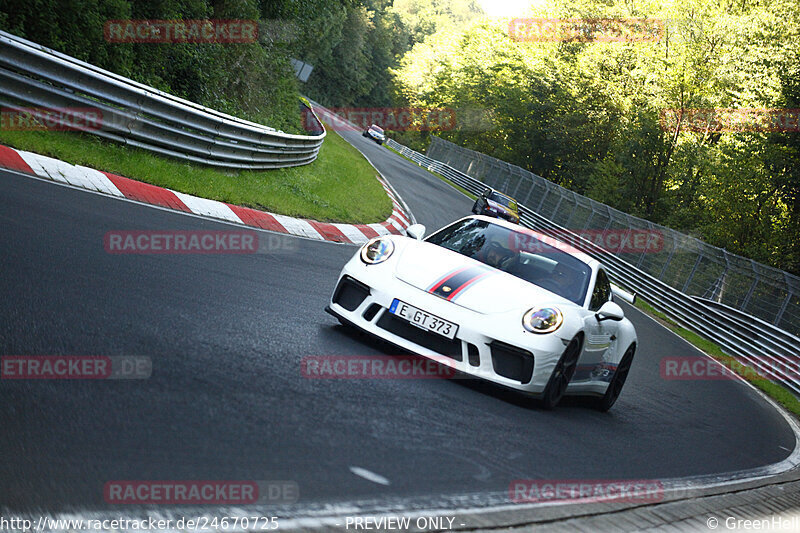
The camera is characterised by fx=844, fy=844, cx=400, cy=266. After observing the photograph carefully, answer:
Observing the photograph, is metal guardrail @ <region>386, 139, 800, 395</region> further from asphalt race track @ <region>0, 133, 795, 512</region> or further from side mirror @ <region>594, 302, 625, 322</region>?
side mirror @ <region>594, 302, 625, 322</region>

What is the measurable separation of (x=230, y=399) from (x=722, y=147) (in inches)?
1279

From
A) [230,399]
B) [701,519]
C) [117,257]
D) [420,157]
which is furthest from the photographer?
[420,157]

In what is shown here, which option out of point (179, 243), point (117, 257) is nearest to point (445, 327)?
point (117, 257)

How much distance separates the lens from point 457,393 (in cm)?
574

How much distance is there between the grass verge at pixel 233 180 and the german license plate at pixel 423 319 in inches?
221

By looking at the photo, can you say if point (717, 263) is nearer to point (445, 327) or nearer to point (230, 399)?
point (445, 327)

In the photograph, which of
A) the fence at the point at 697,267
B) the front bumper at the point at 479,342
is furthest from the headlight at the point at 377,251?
the fence at the point at 697,267

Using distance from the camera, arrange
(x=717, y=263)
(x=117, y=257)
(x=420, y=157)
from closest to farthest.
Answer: (x=117, y=257) → (x=717, y=263) → (x=420, y=157)

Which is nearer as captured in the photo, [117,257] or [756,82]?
[117,257]

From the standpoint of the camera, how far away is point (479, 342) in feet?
19.1

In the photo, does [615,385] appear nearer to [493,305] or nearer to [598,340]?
[598,340]

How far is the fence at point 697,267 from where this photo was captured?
1881 cm

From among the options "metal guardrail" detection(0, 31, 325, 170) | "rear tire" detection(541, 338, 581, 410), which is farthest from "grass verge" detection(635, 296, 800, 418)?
"metal guardrail" detection(0, 31, 325, 170)

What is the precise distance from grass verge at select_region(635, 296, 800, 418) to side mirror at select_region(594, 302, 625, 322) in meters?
7.50
